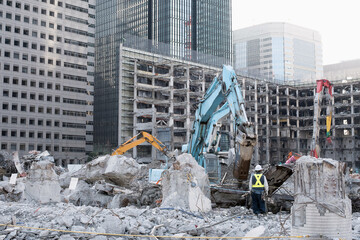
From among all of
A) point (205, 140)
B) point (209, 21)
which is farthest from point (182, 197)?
point (209, 21)

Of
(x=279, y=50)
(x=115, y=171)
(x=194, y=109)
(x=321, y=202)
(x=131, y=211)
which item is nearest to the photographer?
(x=321, y=202)

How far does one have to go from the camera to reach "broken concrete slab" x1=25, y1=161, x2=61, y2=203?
672 inches

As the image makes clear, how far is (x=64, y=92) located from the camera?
81.4 m

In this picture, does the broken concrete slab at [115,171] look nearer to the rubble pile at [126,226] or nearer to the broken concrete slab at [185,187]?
the broken concrete slab at [185,187]

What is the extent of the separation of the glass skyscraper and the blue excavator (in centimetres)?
5816

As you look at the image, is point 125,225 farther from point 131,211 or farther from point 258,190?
point 258,190

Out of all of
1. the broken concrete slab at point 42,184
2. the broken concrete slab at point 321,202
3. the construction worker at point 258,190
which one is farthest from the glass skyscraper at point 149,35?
the broken concrete slab at point 321,202

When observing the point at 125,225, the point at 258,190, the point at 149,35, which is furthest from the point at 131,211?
the point at 149,35

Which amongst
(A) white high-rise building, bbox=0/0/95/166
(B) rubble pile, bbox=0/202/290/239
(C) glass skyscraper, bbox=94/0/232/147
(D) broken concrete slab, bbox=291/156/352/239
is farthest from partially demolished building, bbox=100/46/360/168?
(D) broken concrete slab, bbox=291/156/352/239

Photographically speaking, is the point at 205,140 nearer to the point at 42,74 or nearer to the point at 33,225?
the point at 33,225

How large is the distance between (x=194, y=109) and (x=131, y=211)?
73.0 metres

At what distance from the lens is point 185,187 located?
1419 centimetres

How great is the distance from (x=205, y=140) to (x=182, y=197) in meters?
10.0

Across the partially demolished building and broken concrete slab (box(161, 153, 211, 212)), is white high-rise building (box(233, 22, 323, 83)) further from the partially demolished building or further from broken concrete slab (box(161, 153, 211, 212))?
broken concrete slab (box(161, 153, 211, 212))
